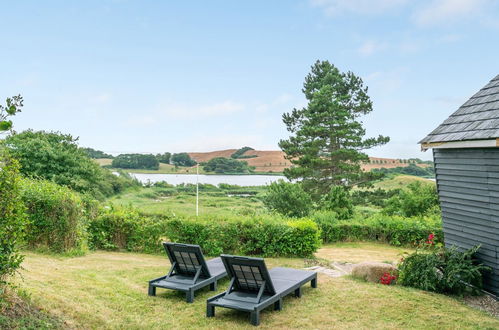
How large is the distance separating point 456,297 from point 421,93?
31.4 ft

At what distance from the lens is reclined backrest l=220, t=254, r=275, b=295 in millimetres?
5488

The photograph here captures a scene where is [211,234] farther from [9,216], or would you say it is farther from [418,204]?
[418,204]

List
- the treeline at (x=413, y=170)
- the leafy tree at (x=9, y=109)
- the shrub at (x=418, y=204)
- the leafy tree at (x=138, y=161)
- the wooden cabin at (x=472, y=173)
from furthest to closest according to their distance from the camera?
the treeline at (x=413, y=170), the leafy tree at (x=138, y=161), the shrub at (x=418, y=204), the wooden cabin at (x=472, y=173), the leafy tree at (x=9, y=109)

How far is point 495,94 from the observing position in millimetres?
7582

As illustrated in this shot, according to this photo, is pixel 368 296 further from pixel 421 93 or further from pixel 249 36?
pixel 249 36

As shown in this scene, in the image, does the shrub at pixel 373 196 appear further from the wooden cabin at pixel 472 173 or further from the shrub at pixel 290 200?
the wooden cabin at pixel 472 173

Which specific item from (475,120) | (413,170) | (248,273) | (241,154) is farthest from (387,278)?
(413,170)

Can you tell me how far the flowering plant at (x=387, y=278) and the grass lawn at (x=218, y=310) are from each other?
0.31 m

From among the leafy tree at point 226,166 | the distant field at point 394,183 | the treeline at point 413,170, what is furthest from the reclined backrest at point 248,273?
the treeline at point 413,170

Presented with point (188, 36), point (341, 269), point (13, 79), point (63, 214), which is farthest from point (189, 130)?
point (341, 269)

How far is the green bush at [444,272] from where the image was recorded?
22.7 ft

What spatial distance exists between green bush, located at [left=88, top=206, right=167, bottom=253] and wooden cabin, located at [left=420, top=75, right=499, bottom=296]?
24.7ft

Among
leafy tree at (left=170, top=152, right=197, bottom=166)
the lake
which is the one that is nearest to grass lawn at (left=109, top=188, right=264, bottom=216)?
the lake

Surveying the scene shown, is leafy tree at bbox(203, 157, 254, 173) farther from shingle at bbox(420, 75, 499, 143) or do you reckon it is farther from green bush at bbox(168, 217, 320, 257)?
shingle at bbox(420, 75, 499, 143)
